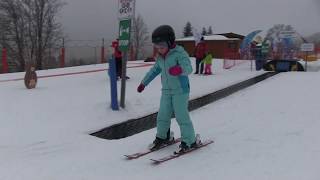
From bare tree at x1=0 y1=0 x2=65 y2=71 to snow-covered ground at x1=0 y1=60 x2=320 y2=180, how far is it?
115ft

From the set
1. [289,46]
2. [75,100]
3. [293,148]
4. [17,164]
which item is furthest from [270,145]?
[289,46]

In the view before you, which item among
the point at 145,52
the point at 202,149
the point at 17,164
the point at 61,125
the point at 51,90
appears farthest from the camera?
the point at 145,52

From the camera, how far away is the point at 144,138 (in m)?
7.03

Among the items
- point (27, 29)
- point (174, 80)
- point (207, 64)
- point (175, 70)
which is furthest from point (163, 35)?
point (27, 29)

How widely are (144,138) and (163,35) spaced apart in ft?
6.67

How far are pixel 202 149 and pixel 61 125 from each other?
2.91 metres

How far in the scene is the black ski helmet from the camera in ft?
18.8

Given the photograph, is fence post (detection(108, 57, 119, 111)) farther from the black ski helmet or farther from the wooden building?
the wooden building

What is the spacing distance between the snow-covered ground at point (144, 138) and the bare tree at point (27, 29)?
35000 millimetres

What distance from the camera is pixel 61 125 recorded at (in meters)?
7.75

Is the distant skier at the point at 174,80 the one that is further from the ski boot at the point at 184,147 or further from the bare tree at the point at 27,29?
the bare tree at the point at 27,29

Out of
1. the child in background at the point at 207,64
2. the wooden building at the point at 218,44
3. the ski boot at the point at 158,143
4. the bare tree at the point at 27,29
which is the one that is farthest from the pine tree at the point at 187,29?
the ski boot at the point at 158,143

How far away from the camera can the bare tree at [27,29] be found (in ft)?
146

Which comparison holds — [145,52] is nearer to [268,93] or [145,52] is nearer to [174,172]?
[268,93]
